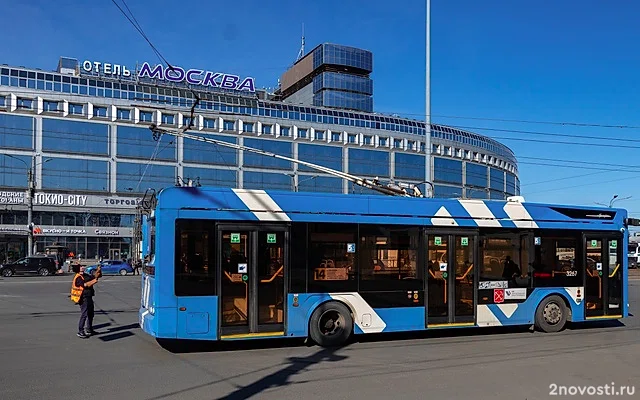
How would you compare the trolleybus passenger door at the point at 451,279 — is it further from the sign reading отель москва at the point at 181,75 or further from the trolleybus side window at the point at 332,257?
the sign reading отель москва at the point at 181,75

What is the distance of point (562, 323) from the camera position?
45.6ft

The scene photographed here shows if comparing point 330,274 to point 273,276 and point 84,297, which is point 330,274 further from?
point 84,297

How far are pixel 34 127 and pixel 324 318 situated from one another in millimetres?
62821

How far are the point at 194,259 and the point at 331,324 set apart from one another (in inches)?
113

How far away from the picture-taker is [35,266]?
1892 inches

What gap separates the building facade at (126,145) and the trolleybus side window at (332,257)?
4714cm

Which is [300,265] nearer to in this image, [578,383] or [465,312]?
[465,312]

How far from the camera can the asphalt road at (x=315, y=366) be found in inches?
314

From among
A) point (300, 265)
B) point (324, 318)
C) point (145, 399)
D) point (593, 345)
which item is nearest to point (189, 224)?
point (300, 265)

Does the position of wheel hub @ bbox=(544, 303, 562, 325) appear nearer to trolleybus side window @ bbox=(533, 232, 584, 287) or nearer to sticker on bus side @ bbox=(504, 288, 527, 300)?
trolleybus side window @ bbox=(533, 232, 584, 287)

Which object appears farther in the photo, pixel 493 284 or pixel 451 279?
pixel 493 284

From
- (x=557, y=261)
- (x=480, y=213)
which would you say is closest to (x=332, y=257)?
(x=480, y=213)

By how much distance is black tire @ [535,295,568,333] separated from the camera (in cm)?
1366

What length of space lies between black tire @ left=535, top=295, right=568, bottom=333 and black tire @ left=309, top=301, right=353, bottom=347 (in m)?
4.59
